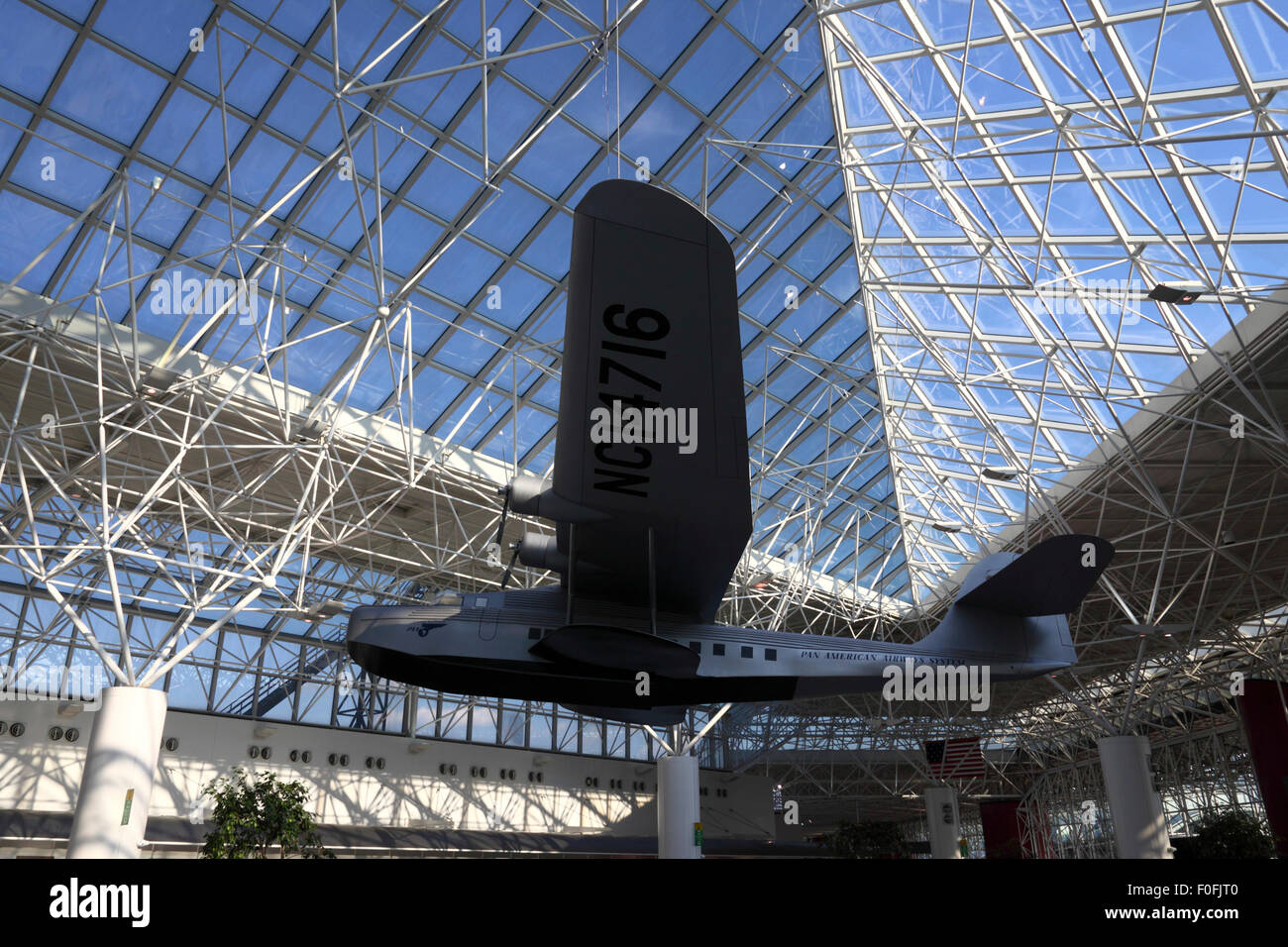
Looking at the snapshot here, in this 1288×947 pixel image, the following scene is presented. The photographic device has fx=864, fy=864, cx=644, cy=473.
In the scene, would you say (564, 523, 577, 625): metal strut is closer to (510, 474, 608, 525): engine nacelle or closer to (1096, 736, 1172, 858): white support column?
(510, 474, 608, 525): engine nacelle

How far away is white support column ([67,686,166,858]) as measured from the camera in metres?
16.4

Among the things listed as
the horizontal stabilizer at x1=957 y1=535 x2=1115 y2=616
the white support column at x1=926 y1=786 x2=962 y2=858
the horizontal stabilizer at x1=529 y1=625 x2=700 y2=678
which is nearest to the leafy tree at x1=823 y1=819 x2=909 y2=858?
the white support column at x1=926 y1=786 x2=962 y2=858

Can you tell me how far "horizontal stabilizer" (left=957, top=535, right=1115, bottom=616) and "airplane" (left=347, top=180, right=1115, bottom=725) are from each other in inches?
1.1

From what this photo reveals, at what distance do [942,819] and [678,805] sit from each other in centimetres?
2679

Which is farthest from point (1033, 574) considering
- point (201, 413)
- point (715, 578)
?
point (201, 413)

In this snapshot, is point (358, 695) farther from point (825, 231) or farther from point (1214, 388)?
point (1214, 388)

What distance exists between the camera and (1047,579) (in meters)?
12.3

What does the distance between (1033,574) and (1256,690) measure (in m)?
24.1

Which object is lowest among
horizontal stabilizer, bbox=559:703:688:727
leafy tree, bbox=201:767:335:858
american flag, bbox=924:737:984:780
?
leafy tree, bbox=201:767:335:858

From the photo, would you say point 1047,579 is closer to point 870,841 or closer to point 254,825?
point 254,825

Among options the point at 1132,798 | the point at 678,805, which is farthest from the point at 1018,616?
the point at 1132,798

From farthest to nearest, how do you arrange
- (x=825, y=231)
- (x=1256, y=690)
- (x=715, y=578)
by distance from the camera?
(x=1256, y=690) < (x=825, y=231) < (x=715, y=578)

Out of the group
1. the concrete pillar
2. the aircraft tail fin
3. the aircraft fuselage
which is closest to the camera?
the aircraft fuselage
